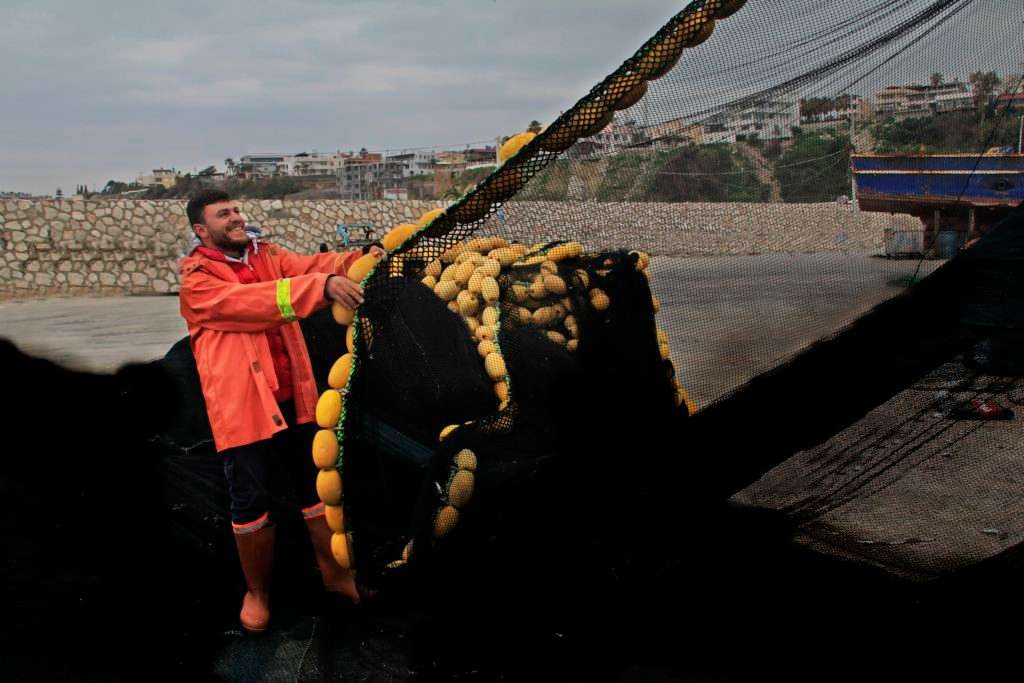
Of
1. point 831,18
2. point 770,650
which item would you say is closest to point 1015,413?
point 770,650

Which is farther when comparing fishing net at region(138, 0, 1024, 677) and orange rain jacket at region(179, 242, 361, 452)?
orange rain jacket at region(179, 242, 361, 452)

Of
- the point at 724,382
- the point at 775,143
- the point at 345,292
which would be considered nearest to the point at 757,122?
the point at 775,143

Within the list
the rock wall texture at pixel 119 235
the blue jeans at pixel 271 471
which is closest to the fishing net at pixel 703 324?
the blue jeans at pixel 271 471

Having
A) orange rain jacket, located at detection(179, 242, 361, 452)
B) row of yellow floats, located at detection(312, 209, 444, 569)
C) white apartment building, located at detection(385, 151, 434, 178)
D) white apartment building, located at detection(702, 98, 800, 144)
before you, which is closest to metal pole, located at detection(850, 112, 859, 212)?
white apartment building, located at detection(702, 98, 800, 144)

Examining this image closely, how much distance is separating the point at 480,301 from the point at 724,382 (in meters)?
0.87

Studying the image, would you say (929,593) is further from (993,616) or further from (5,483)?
(5,483)

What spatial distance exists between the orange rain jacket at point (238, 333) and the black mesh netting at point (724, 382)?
26 centimetres

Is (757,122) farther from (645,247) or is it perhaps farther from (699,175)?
(645,247)

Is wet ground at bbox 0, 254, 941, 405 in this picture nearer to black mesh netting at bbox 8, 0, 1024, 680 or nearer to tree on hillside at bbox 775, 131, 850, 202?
black mesh netting at bbox 8, 0, 1024, 680

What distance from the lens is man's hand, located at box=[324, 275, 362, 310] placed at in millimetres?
2963

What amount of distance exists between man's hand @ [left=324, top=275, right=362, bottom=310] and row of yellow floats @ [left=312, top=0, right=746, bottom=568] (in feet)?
0.23

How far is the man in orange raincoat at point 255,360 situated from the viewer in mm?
3041

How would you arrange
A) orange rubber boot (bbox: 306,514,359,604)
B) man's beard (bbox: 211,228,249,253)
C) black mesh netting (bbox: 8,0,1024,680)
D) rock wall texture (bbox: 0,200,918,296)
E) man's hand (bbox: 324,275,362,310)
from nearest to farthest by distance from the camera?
black mesh netting (bbox: 8,0,1024,680), man's hand (bbox: 324,275,362,310), man's beard (bbox: 211,228,249,253), orange rubber boot (bbox: 306,514,359,604), rock wall texture (bbox: 0,200,918,296)

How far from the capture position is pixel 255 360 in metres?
3.16
